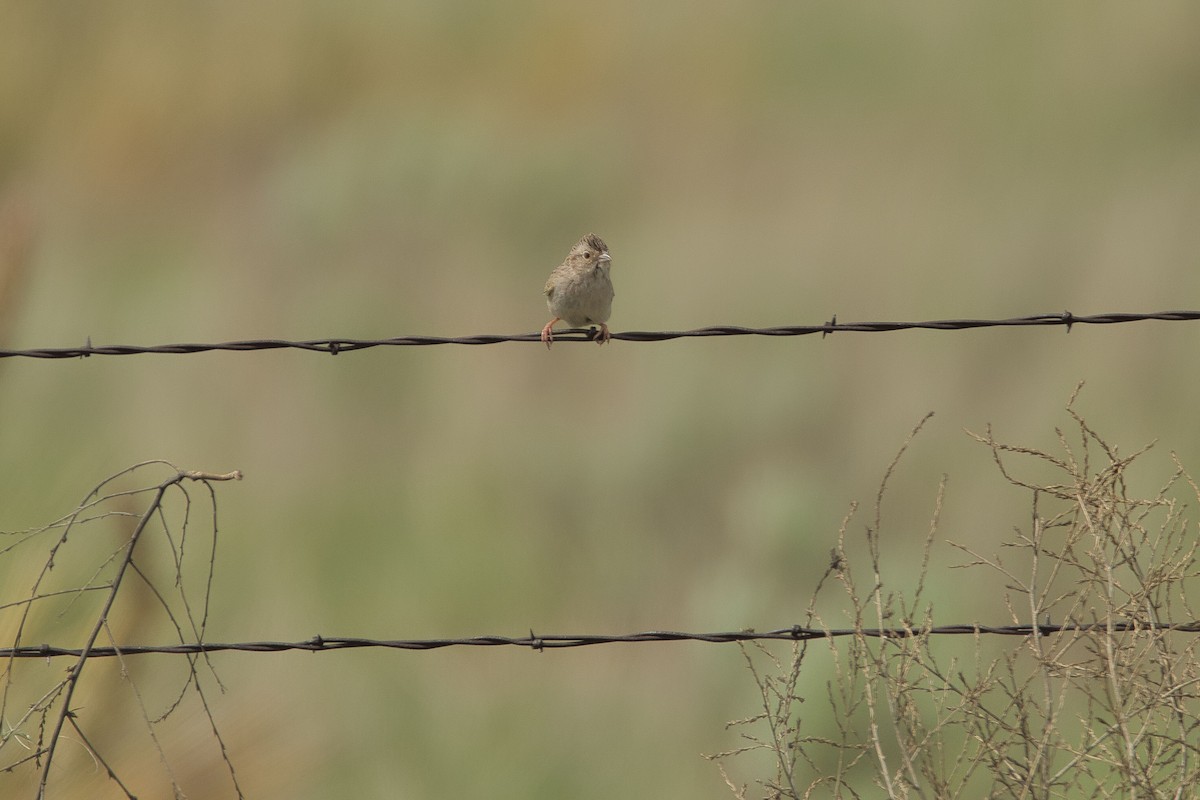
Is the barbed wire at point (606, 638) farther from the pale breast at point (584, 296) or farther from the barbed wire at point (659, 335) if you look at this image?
the pale breast at point (584, 296)

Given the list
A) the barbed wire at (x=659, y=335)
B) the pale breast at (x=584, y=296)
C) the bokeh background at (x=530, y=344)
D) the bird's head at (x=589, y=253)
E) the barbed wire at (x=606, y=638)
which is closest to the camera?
the barbed wire at (x=606, y=638)

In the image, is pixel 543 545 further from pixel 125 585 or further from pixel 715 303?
pixel 125 585

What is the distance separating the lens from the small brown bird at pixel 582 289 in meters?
8.44

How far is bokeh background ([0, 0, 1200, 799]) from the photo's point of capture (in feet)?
43.1

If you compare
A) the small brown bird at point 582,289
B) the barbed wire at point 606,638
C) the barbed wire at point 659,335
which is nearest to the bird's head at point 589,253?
the small brown bird at point 582,289

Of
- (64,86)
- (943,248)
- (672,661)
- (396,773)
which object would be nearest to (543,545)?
(672,661)

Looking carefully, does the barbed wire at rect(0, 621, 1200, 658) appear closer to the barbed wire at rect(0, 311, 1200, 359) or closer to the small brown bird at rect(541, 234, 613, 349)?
the barbed wire at rect(0, 311, 1200, 359)

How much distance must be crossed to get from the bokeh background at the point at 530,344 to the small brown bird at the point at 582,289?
2.37 meters

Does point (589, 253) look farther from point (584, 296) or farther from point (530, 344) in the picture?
point (530, 344)

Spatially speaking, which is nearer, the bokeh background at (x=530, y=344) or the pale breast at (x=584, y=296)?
the pale breast at (x=584, y=296)

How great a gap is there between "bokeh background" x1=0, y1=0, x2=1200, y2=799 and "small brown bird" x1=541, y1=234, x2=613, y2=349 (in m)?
2.37

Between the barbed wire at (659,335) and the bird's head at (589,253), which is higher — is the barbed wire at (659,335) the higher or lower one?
the lower one

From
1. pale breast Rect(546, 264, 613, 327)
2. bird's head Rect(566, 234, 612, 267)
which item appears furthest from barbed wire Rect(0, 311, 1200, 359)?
bird's head Rect(566, 234, 612, 267)

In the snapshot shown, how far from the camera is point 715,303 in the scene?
19.4 meters
